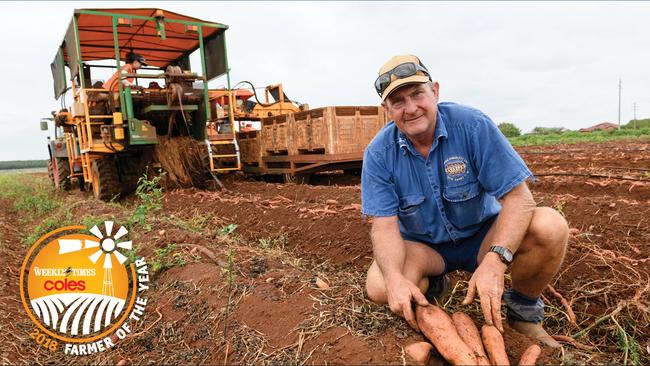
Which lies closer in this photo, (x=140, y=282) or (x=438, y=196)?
(x=438, y=196)

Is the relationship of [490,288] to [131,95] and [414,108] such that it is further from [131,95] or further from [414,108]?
[131,95]

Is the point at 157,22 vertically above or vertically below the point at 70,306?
above

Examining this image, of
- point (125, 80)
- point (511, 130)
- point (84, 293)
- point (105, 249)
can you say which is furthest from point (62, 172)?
point (511, 130)

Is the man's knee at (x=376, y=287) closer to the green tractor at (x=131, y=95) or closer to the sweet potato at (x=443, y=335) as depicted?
the sweet potato at (x=443, y=335)

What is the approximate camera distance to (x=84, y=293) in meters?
3.28

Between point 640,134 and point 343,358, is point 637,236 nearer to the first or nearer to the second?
point 343,358

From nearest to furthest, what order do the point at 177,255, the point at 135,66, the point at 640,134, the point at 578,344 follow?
the point at 578,344, the point at 177,255, the point at 135,66, the point at 640,134

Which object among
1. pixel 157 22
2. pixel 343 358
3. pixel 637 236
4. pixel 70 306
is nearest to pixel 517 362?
Result: pixel 343 358

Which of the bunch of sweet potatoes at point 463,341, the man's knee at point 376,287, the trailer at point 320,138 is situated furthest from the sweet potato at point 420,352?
the trailer at point 320,138

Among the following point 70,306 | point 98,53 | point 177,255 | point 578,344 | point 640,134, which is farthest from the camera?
point 640,134

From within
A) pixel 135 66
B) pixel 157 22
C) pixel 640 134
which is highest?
pixel 157 22

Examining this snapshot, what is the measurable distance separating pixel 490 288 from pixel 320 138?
21.2 ft

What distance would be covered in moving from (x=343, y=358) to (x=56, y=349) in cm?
198

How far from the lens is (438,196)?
2508 millimetres
